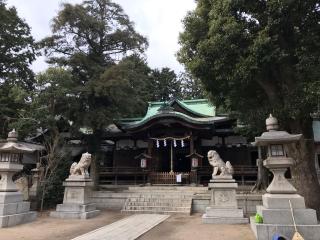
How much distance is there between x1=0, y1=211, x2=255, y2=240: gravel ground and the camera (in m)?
9.15

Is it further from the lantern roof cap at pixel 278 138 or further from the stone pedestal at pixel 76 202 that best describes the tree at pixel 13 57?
the lantern roof cap at pixel 278 138

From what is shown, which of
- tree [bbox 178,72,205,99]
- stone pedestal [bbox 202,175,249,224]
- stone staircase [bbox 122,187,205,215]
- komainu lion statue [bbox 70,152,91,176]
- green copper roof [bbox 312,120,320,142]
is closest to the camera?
stone pedestal [bbox 202,175,249,224]

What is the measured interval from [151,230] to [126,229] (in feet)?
3.00

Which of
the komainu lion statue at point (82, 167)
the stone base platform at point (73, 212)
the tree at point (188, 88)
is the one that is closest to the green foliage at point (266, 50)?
the komainu lion statue at point (82, 167)

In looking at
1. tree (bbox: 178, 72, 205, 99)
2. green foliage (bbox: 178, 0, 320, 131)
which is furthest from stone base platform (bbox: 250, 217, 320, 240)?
tree (bbox: 178, 72, 205, 99)

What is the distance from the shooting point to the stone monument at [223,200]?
1167 cm

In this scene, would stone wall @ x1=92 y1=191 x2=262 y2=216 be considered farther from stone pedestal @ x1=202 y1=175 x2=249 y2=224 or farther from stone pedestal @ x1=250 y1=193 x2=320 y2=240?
stone pedestal @ x1=250 y1=193 x2=320 y2=240

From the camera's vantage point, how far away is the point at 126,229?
33.8 ft

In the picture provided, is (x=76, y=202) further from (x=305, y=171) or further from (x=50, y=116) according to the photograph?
(x=305, y=171)

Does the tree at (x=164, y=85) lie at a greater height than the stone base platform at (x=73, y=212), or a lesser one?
greater

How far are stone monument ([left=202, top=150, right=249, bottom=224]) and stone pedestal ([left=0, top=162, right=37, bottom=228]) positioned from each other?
7.60 meters

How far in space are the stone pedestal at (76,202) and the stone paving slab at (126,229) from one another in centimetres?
240

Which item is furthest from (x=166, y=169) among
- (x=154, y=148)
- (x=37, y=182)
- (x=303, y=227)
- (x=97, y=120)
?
(x=303, y=227)

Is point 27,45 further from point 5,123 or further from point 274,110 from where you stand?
point 274,110
